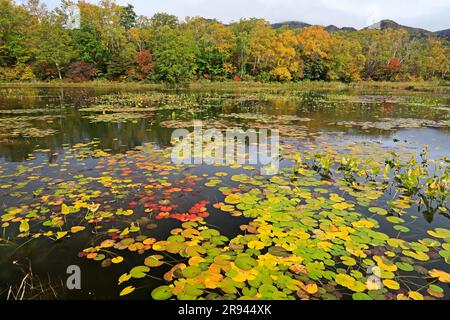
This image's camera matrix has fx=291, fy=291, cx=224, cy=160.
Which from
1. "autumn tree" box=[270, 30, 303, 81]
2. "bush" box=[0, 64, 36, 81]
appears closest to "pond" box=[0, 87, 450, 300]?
"bush" box=[0, 64, 36, 81]

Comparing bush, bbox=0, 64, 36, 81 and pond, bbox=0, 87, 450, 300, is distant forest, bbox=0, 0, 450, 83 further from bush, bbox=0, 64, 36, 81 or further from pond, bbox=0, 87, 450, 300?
pond, bbox=0, 87, 450, 300

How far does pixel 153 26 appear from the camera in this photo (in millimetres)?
46188

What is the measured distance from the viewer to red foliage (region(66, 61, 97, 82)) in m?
33.5

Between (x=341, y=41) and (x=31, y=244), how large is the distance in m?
51.6

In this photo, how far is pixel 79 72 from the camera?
33.9 metres

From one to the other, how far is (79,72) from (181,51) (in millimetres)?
12218

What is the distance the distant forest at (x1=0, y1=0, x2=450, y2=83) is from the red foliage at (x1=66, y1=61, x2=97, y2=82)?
0.36ft


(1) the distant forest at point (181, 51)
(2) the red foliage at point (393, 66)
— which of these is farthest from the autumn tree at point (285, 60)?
(2) the red foliage at point (393, 66)

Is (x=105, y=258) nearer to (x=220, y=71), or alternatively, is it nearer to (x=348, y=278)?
(x=348, y=278)

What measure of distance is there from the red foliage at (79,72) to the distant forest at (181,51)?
108 millimetres

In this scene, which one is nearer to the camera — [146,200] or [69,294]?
[69,294]

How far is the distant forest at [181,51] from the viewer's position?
34500 mm

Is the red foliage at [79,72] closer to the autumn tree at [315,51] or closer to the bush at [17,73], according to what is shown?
the bush at [17,73]
